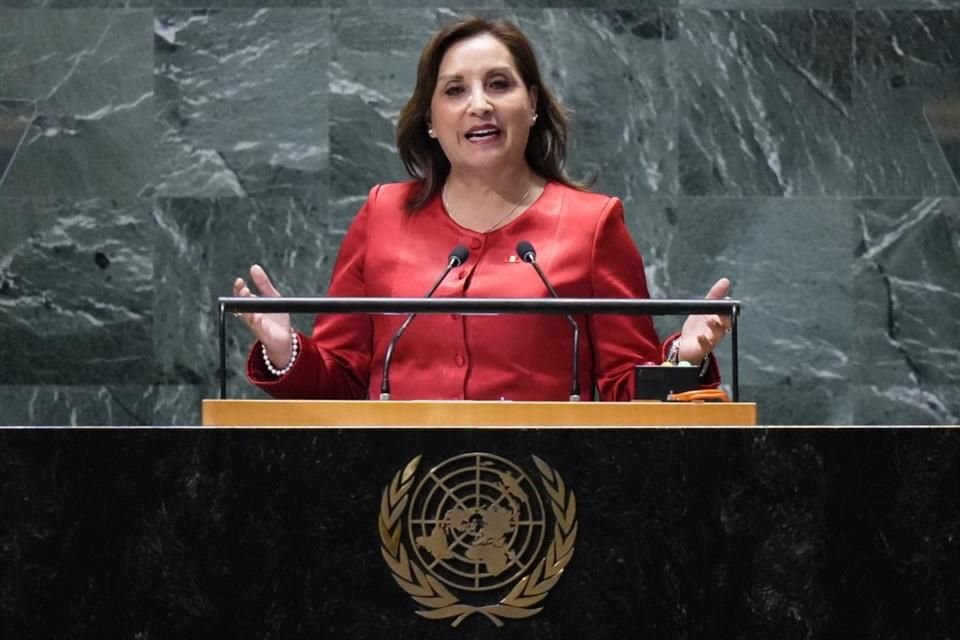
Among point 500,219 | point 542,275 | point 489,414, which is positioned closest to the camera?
point 489,414

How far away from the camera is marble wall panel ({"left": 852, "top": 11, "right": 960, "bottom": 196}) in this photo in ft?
18.3

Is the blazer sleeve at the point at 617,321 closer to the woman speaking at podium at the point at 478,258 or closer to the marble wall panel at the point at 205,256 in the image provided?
the woman speaking at podium at the point at 478,258

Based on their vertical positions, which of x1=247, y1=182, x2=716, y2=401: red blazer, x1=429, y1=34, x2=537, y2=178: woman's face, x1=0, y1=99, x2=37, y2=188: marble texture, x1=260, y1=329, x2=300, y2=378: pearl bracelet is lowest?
x1=260, y1=329, x2=300, y2=378: pearl bracelet

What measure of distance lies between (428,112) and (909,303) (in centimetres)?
225

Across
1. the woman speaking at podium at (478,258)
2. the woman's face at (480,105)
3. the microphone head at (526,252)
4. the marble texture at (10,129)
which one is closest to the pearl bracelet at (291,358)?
the woman speaking at podium at (478,258)

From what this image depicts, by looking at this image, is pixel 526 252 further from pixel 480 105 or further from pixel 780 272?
pixel 780 272

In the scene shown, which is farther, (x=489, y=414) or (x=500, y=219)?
(x=500, y=219)

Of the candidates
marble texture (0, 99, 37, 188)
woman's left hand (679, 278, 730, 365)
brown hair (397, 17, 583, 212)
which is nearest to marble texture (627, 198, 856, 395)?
brown hair (397, 17, 583, 212)

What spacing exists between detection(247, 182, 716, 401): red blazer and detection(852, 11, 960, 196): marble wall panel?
1.97 meters

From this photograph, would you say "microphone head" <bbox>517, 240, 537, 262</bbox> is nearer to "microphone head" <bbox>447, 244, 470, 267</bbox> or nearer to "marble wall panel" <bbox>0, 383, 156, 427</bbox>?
"microphone head" <bbox>447, 244, 470, 267</bbox>
